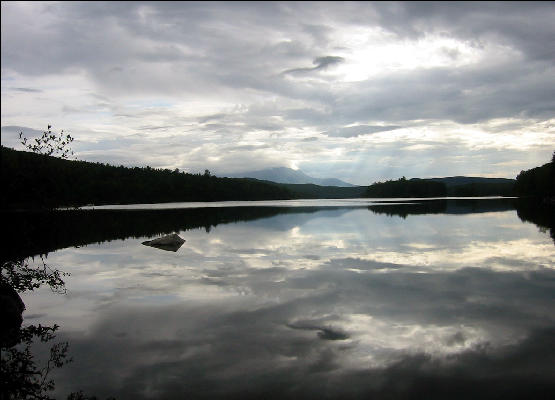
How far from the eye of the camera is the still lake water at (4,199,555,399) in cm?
945

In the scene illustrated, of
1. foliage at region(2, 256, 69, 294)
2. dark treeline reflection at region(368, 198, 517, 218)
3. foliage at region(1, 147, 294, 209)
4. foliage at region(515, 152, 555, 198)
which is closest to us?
foliage at region(1, 147, 294, 209)

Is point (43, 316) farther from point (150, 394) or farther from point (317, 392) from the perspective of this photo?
point (317, 392)

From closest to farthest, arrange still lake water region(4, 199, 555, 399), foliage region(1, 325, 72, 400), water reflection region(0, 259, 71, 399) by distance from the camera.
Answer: still lake water region(4, 199, 555, 399) → foliage region(1, 325, 72, 400) → water reflection region(0, 259, 71, 399)

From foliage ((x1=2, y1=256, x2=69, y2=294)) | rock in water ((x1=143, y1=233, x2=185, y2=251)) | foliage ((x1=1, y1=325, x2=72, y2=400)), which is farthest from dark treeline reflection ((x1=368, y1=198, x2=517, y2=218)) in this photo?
foliage ((x1=1, y1=325, x2=72, y2=400))

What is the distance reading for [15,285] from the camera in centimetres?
1612

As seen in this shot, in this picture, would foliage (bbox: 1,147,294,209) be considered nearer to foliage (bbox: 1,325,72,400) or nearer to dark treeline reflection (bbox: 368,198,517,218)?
foliage (bbox: 1,325,72,400)

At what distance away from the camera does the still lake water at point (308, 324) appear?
9.45 meters

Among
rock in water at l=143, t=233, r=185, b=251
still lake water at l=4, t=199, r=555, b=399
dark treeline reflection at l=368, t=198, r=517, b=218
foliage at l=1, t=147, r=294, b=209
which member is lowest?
still lake water at l=4, t=199, r=555, b=399

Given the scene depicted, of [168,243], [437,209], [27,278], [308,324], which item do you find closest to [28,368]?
[27,278]

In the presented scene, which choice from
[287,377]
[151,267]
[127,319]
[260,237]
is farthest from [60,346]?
[260,237]

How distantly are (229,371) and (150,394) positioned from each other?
1.97m

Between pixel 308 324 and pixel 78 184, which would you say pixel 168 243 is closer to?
pixel 78 184

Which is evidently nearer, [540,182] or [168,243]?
[168,243]

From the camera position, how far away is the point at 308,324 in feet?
44.9
